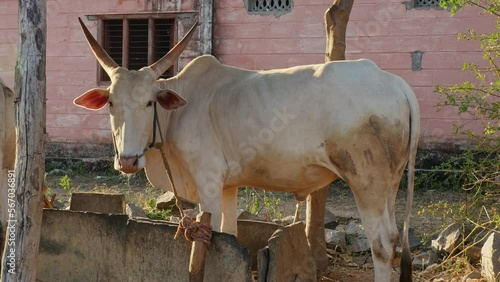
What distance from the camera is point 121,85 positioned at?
4816 millimetres

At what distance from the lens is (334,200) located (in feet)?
30.6

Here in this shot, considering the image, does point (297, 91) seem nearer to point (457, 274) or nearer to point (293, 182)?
point (293, 182)

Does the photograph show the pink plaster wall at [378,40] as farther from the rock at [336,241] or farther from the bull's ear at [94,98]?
the bull's ear at [94,98]

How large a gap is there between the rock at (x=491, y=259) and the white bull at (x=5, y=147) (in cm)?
328

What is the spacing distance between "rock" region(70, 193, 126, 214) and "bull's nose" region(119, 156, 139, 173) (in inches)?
41.1

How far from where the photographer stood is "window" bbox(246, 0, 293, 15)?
10.6 m

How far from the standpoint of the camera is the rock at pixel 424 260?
19.9 ft

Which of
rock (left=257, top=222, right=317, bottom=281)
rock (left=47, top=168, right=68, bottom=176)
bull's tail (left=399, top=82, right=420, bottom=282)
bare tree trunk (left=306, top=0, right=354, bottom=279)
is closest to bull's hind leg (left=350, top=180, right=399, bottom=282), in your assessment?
bull's tail (left=399, top=82, right=420, bottom=282)

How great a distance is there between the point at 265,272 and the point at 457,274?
2.14 meters

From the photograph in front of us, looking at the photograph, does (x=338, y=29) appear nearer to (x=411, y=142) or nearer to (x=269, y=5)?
(x=411, y=142)

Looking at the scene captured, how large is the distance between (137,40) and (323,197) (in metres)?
6.14

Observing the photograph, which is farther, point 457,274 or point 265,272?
point 457,274

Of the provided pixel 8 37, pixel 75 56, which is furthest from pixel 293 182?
pixel 8 37

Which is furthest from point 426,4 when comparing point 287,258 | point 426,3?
point 287,258
